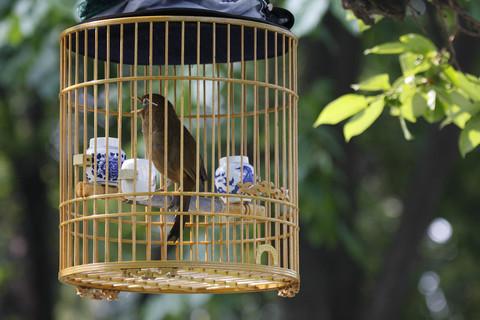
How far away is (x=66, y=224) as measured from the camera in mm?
6855

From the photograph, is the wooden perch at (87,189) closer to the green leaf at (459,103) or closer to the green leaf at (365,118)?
the green leaf at (365,118)

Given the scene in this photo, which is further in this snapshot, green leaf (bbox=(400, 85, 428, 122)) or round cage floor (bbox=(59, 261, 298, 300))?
green leaf (bbox=(400, 85, 428, 122))

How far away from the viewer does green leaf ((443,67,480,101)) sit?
23.8 ft

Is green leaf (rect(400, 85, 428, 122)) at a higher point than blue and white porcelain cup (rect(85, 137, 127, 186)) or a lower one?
higher

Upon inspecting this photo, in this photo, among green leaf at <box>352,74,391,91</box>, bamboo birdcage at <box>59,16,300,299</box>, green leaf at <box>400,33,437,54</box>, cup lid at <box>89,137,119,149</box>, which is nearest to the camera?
bamboo birdcage at <box>59,16,300,299</box>

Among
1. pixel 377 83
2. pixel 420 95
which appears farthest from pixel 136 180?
pixel 420 95

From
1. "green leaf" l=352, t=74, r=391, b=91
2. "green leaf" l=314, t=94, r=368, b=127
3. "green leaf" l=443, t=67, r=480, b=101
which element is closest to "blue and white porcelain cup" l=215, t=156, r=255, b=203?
"green leaf" l=314, t=94, r=368, b=127

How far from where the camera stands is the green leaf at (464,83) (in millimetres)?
7262

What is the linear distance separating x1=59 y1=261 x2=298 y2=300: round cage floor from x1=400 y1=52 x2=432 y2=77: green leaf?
1.54 metres

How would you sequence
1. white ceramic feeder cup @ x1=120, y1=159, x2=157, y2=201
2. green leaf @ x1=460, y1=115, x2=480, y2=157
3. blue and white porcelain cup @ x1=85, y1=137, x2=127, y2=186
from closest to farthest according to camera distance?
white ceramic feeder cup @ x1=120, y1=159, x2=157, y2=201 < blue and white porcelain cup @ x1=85, y1=137, x2=127, y2=186 < green leaf @ x1=460, y1=115, x2=480, y2=157

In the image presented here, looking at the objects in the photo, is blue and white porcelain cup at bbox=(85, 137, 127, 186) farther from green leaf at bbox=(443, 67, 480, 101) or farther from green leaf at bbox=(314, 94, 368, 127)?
green leaf at bbox=(443, 67, 480, 101)

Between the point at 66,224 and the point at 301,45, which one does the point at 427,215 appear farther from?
the point at 66,224

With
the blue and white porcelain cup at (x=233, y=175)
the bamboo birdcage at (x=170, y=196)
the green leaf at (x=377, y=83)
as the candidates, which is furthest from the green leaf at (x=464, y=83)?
the blue and white porcelain cup at (x=233, y=175)

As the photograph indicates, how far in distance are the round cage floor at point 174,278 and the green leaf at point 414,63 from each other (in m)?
1.54
